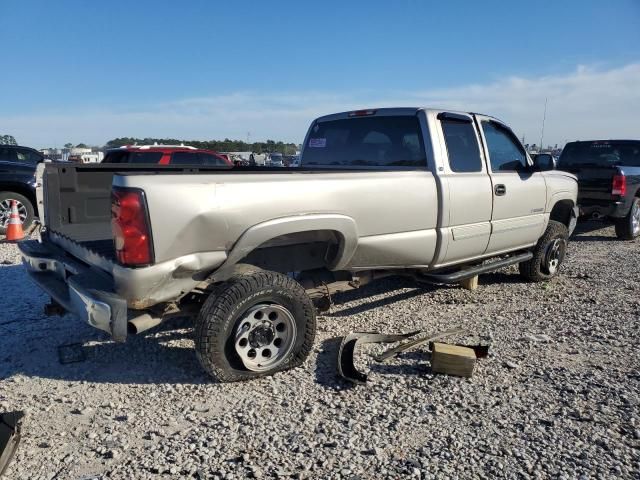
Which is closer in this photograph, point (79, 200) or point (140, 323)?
point (140, 323)

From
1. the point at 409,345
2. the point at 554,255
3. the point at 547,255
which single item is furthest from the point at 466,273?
the point at 554,255

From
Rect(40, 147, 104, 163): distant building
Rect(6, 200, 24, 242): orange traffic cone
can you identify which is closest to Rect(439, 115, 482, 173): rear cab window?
Rect(6, 200, 24, 242): orange traffic cone

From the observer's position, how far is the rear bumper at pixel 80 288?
2.95 m

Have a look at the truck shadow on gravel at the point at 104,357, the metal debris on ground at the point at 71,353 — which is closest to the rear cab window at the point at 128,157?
the truck shadow on gravel at the point at 104,357

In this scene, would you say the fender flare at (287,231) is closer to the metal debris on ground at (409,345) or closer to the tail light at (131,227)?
the tail light at (131,227)

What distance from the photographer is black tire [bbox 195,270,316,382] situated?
3.26 metres

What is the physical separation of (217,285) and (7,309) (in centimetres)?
284

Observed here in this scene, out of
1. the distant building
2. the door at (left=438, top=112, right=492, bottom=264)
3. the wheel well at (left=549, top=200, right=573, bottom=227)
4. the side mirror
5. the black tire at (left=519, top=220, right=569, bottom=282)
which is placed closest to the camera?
the door at (left=438, top=112, right=492, bottom=264)

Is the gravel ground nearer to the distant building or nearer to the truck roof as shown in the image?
the truck roof

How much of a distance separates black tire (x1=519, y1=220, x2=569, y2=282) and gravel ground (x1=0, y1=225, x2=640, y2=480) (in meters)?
1.29

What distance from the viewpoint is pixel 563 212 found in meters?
6.74

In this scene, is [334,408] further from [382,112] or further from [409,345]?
[382,112]

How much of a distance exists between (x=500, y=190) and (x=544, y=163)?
991 millimetres

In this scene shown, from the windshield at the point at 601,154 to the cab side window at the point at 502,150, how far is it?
529cm
